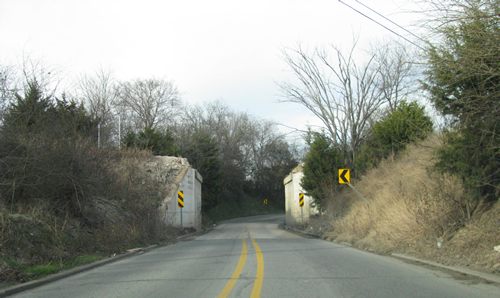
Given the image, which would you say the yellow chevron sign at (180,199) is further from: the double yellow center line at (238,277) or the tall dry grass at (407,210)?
the double yellow center line at (238,277)

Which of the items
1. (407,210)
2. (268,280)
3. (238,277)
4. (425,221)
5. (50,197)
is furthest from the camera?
(407,210)

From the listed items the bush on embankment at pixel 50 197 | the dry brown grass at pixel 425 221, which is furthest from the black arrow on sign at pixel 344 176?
the bush on embankment at pixel 50 197

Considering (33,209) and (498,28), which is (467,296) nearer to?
(498,28)

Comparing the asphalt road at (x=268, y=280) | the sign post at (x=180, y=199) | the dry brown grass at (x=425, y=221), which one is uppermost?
the sign post at (x=180, y=199)

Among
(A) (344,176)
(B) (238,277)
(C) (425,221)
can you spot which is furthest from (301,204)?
(B) (238,277)

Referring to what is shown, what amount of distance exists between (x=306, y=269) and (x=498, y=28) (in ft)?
22.3

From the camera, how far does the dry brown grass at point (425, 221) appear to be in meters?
12.5

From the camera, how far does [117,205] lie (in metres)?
22.2

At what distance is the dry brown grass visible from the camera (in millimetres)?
12516

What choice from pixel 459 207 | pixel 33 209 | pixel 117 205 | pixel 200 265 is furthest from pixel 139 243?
pixel 459 207

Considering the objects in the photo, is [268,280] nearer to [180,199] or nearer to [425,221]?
[425,221]

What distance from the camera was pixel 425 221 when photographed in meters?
15.4

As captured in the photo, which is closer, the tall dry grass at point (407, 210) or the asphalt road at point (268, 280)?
the asphalt road at point (268, 280)

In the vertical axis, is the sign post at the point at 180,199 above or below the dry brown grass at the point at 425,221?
above
